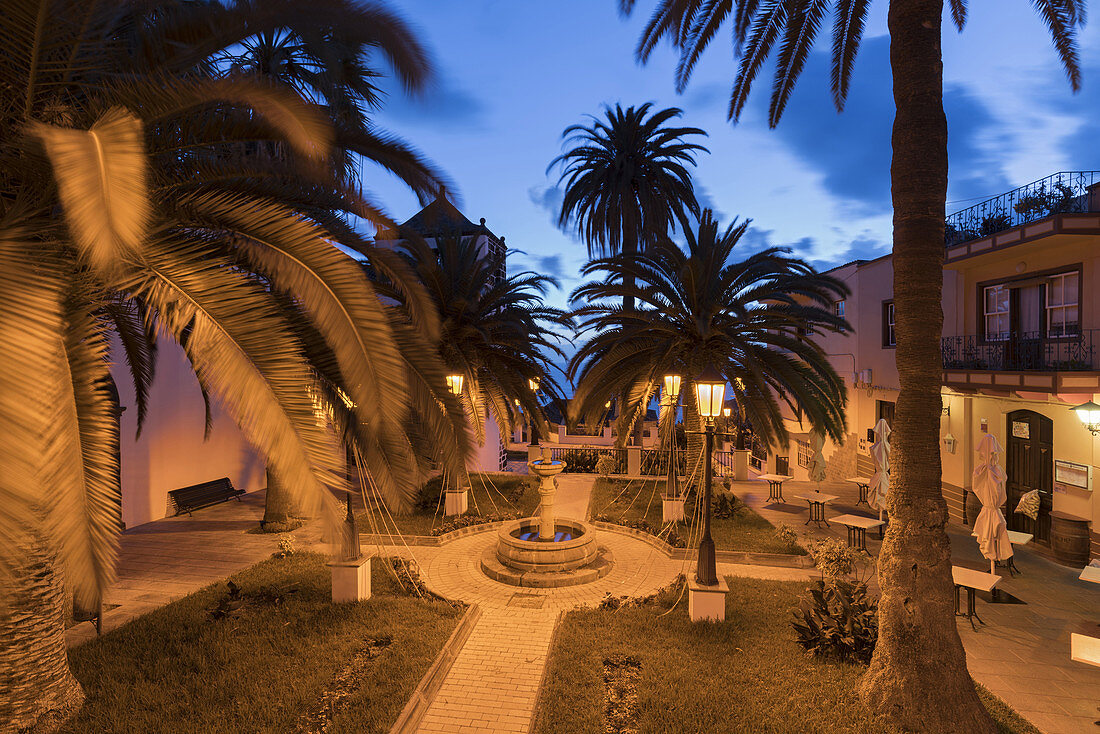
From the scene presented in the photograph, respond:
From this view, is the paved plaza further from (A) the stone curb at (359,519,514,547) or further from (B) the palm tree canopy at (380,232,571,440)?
(B) the palm tree canopy at (380,232,571,440)

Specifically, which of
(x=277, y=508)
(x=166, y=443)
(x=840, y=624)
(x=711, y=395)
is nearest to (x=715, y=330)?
(x=711, y=395)

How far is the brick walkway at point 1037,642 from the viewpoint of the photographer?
6.12 m

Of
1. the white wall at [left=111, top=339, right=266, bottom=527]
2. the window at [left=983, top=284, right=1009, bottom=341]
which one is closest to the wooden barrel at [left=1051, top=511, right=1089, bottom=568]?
the window at [left=983, top=284, right=1009, bottom=341]

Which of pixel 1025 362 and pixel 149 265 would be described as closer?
pixel 149 265

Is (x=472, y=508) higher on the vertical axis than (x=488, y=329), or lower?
lower

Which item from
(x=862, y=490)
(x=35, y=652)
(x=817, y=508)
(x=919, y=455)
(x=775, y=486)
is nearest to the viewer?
(x=35, y=652)

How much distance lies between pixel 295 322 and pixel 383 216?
1756 millimetres

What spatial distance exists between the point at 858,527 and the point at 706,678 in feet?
23.1

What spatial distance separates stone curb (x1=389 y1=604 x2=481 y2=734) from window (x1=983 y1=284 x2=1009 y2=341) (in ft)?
51.2

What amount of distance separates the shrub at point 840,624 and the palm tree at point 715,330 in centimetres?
399

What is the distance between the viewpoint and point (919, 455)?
547 centimetres

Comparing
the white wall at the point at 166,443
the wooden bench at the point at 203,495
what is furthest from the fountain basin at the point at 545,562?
the wooden bench at the point at 203,495

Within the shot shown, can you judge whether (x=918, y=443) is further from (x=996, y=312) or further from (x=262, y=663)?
(x=996, y=312)

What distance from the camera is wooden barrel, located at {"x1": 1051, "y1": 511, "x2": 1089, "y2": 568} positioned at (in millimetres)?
10891
